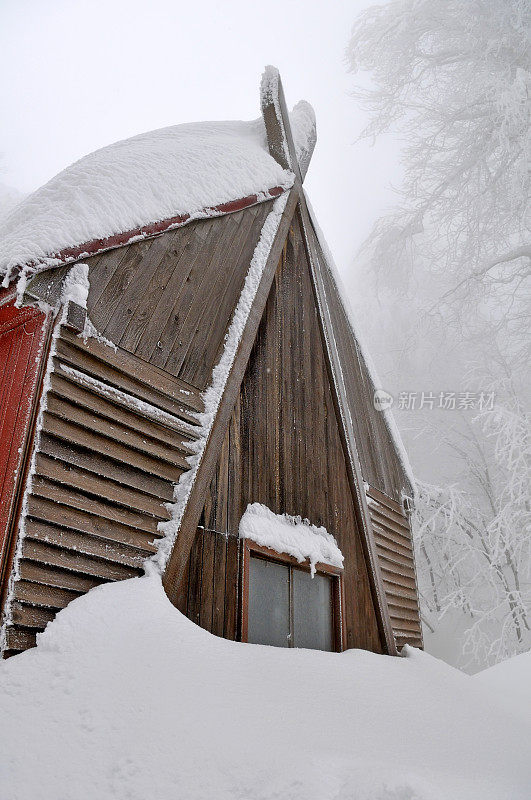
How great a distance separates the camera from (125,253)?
3.80 metres

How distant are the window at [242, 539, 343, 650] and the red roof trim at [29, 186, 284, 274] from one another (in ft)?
7.98

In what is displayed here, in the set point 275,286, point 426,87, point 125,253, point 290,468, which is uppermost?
point 426,87

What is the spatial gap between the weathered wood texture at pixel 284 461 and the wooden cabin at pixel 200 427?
0.02 m

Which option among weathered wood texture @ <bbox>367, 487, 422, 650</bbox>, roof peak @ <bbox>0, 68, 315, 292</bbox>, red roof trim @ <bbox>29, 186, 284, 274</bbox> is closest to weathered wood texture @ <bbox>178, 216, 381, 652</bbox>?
weathered wood texture @ <bbox>367, 487, 422, 650</bbox>

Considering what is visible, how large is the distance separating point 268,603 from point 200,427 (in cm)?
159

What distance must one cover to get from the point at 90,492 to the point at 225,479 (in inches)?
50.8

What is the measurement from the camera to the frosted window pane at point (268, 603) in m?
4.21

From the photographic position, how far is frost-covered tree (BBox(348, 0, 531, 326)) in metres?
12.6

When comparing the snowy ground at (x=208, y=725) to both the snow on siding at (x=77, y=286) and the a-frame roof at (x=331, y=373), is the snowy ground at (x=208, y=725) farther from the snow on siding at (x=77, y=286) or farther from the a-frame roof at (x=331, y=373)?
the snow on siding at (x=77, y=286)

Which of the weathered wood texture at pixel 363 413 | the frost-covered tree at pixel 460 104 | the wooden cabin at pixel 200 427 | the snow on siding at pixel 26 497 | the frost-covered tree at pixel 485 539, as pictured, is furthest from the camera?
the frost-covered tree at pixel 460 104

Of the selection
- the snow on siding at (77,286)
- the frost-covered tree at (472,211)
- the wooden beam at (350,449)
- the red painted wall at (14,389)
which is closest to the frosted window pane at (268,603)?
the wooden beam at (350,449)

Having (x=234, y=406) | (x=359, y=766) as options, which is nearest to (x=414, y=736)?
(x=359, y=766)

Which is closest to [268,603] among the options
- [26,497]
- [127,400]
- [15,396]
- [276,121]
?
[127,400]

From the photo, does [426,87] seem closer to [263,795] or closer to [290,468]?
[290,468]
